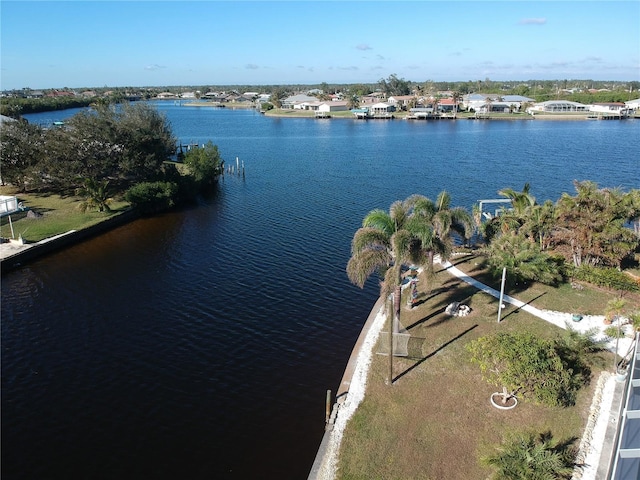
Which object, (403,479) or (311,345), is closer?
(403,479)

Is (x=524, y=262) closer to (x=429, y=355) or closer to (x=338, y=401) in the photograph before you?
(x=429, y=355)

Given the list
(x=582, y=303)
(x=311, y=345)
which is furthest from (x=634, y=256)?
(x=311, y=345)

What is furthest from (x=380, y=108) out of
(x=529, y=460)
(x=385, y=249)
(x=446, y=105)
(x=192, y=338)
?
(x=529, y=460)

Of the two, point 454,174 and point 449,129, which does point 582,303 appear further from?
point 449,129

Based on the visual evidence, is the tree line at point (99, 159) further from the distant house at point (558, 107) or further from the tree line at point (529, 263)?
the distant house at point (558, 107)

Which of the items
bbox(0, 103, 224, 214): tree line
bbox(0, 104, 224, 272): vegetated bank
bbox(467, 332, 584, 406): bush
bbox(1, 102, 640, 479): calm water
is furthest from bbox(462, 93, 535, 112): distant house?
bbox(467, 332, 584, 406): bush

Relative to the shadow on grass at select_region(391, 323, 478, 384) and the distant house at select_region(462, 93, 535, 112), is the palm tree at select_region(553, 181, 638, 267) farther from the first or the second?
Result: the distant house at select_region(462, 93, 535, 112)

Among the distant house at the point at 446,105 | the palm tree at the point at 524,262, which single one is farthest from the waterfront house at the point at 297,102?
the palm tree at the point at 524,262
